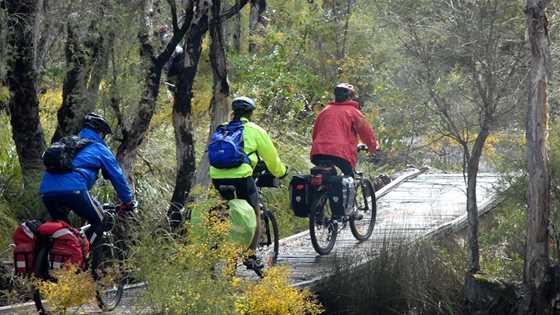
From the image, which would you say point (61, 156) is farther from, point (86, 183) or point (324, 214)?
point (324, 214)

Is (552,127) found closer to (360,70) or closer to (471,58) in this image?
(471,58)

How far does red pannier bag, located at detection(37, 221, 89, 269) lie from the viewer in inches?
406

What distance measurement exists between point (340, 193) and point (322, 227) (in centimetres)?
66

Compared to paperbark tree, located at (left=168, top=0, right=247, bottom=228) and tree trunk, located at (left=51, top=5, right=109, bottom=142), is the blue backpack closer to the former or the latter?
paperbark tree, located at (left=168, top=0, right=247, bottom=228)

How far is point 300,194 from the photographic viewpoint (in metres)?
14.6

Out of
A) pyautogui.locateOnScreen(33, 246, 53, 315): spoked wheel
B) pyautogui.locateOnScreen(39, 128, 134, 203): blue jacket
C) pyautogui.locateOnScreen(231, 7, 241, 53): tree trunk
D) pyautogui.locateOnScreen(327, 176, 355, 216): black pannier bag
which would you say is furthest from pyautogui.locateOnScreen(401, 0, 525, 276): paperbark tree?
pyautogui.locateOnScreen(231, 7, 241, 53): tree trunk

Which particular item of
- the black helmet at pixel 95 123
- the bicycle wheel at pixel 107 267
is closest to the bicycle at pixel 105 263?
the bicycle wheel at pixel 107 267

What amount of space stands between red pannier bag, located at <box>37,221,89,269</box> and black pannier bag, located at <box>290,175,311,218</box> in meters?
4.62

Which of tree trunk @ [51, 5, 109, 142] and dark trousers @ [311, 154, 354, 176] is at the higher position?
tree trunk @ [51, 5, 109, 142]

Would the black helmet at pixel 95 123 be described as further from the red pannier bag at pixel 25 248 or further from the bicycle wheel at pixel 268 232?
the bicycle wheel at pixel 268 232

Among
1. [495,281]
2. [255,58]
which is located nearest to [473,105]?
[495,281]

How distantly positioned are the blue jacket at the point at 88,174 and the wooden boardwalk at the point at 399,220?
1.18 meters

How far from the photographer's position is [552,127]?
48.4 feet

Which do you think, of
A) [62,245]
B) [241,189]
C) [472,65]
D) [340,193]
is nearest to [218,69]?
[340,193]
